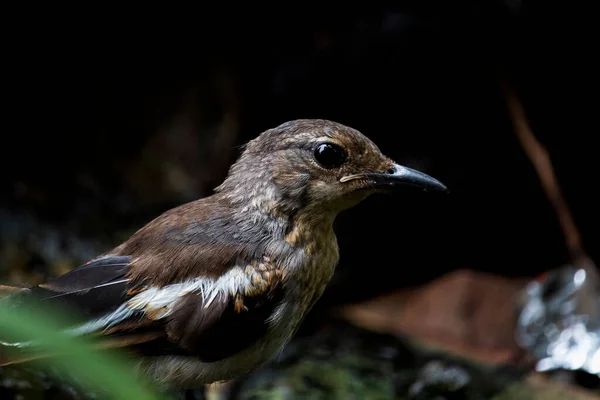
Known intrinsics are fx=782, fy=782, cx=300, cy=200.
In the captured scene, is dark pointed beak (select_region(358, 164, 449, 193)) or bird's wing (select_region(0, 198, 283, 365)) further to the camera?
dark pointed beak (select_region(358, 164, 449, 193))

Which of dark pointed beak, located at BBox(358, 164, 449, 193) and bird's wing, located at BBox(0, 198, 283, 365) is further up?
dark pointed beak, located at BBox(358, 164, 449, 193)

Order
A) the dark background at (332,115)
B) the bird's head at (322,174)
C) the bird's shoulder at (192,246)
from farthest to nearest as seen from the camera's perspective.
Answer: the dark background at (332,115) < the bird's head at (322,174) < the bird's shoulder at (192,246)

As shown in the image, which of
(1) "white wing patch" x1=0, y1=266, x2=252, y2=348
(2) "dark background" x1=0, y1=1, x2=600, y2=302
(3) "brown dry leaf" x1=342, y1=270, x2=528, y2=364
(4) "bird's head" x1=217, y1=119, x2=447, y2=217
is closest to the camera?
(1) "white wing patch" x1=0, y1=266, x2=252, y2=348

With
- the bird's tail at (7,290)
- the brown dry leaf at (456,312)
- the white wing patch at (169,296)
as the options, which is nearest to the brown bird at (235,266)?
the white wing patch at (169,296)

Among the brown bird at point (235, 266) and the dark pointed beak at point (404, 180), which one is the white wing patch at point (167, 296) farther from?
the dark pointed beak at point (404, 180)

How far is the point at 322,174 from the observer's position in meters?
3.45

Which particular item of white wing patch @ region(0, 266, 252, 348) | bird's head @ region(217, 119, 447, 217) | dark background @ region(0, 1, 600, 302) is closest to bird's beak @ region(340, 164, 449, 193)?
bird's head @ region(217, 119, 447, 217)

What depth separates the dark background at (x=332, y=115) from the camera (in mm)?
5484

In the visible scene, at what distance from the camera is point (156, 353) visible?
10.5 ft

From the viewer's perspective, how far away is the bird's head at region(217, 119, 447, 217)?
3441 millimetres

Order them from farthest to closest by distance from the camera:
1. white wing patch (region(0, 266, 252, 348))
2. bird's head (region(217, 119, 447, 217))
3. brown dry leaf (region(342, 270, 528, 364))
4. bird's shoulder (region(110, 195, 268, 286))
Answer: brown dry leaf (region(342, 270, 528, 364)) → bird's head (region(217, 119, 447, 217)) → bird's shoulder (region(110, 195, 268, 286)) → white wing patch (region(0, 266, 252, 348))

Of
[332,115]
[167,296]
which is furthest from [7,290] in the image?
[332,115]

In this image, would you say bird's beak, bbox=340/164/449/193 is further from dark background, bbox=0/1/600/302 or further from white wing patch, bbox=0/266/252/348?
dark background, bbox=0/1/600/302

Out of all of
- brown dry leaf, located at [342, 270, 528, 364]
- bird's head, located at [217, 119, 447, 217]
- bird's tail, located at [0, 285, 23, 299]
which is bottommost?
bird's tail, located at [0, 285, 23, 299]
